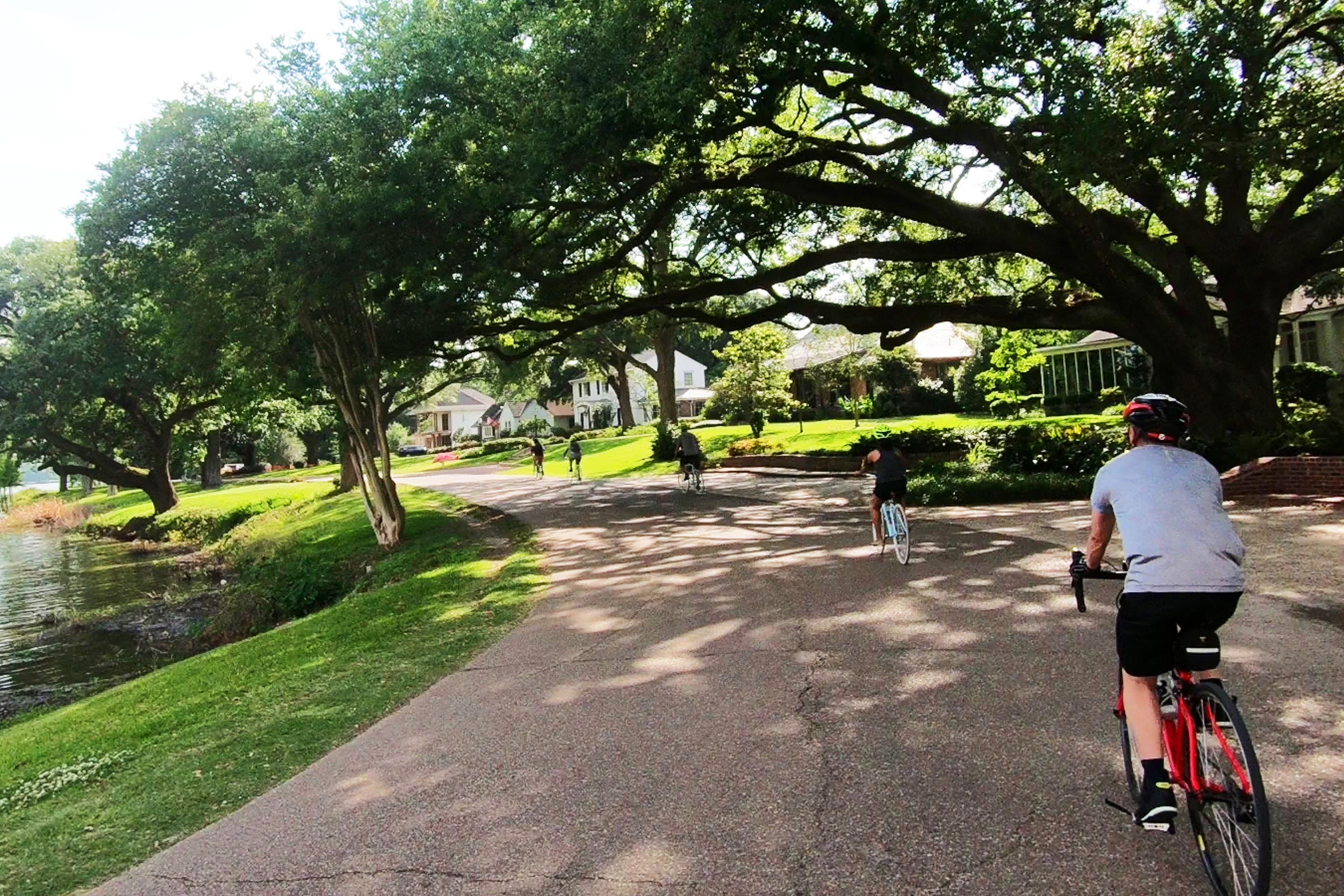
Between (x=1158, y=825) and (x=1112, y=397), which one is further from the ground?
(x=1112, y=397)

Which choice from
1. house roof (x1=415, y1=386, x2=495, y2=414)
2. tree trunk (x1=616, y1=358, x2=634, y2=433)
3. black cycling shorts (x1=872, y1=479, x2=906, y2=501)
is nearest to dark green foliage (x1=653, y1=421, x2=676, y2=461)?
tree trunk (x1=616, y1=358, x2=634, y2=433)

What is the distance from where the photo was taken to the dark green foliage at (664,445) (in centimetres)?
3784

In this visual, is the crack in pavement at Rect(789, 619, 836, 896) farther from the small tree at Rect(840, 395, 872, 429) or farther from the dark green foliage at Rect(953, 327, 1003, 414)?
the small tree at Rect(840, 395, 872, 429)

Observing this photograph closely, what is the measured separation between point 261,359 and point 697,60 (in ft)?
40.8

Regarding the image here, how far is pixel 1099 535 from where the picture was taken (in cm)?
424

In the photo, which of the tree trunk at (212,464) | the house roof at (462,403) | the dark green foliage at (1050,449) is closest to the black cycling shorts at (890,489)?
the dark green foliage at (1050,449)

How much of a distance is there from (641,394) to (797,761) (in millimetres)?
78559

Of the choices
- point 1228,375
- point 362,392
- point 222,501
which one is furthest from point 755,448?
point 222,501

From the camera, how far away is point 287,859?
15.1 ft

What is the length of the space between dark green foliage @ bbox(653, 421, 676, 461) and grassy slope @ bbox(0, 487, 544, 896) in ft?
71.4

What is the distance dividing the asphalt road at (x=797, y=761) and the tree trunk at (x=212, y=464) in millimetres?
58224

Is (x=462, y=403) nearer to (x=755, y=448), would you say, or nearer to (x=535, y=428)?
(x=535, y=428)

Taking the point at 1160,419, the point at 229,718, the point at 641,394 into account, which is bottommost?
the point at 229,718

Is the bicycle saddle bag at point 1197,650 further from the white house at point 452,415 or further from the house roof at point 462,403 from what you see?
the house roof at point 462,403
